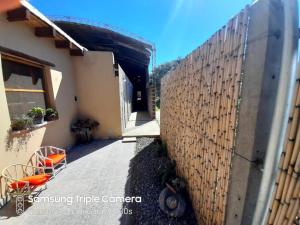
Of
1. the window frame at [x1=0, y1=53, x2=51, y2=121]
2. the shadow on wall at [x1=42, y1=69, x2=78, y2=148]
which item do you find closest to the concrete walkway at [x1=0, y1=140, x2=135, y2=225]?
the shadow on wall at [x1=42, y1=69, x2=78, y2=148]

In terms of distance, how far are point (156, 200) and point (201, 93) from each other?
6.23 feet

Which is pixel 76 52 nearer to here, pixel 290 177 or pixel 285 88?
pixel 285 88

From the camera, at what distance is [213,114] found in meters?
1.85

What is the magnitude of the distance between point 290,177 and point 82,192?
10.4ft

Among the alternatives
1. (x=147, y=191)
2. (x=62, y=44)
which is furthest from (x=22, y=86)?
(x=147, y=191)

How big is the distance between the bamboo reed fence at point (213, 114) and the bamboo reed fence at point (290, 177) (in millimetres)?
489

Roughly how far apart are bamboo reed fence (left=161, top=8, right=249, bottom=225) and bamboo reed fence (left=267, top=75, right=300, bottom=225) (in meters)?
0.49

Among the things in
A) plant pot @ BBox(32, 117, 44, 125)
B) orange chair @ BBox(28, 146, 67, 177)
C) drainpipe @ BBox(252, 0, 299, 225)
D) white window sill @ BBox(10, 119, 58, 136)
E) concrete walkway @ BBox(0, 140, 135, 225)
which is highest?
drainpipe @ BBox(252, 0, 299, 225)

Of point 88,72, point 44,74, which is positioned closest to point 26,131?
point 44,74

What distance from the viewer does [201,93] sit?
2.21 meters

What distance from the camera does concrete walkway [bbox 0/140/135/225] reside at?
2.52m

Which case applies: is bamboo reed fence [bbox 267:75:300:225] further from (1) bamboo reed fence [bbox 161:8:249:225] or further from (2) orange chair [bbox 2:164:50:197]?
(2) orange chair [bbox 2:164:50:197]

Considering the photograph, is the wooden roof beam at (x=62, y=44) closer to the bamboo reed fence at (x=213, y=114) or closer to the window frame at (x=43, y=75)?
the window frame at (x=43, y=75)

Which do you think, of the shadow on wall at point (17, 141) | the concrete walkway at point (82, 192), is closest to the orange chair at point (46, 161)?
the concrete walkway at point (82, 192)
